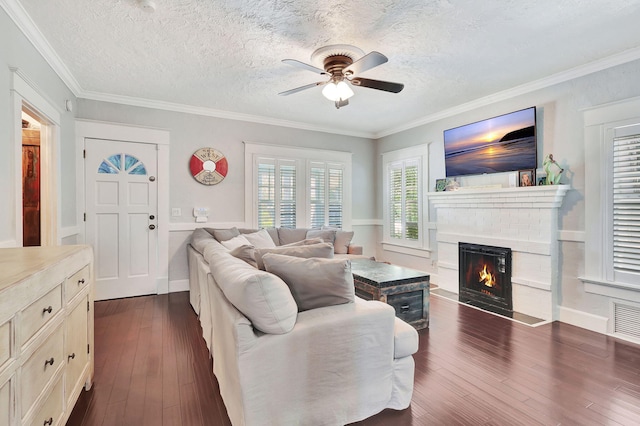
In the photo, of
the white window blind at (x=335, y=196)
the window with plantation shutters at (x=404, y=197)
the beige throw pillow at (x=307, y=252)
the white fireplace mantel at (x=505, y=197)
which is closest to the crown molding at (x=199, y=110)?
the white window blind at (x=335, y=196)

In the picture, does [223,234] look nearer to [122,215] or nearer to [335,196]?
[122,215]

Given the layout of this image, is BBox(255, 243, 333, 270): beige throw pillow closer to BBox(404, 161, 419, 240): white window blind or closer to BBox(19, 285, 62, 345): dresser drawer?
BBox(19, 285, 62, 345): dresser drawer

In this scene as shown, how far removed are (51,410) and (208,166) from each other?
11.7ft

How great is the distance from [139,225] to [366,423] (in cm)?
380

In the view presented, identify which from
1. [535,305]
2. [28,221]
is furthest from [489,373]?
[28,221]

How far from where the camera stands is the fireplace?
3.71m

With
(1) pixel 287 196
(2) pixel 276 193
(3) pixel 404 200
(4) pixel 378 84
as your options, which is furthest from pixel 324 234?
(4) pixel 378 84

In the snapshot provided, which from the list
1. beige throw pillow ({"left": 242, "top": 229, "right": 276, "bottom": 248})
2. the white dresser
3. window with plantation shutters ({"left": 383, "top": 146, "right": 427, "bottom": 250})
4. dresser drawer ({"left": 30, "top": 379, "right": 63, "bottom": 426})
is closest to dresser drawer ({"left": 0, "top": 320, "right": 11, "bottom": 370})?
the white dresser

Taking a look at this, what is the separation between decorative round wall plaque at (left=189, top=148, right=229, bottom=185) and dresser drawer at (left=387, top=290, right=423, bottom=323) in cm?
310

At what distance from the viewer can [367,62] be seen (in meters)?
2.45

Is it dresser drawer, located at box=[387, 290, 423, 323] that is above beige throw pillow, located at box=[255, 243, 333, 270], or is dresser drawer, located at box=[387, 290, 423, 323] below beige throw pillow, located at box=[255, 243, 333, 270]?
below

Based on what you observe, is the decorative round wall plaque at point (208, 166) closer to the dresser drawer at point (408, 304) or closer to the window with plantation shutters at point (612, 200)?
the dresser drawer at point (408, 304)

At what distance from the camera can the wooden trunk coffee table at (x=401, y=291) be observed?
294 centimetres

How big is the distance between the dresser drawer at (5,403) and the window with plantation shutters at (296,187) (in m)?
3.86
